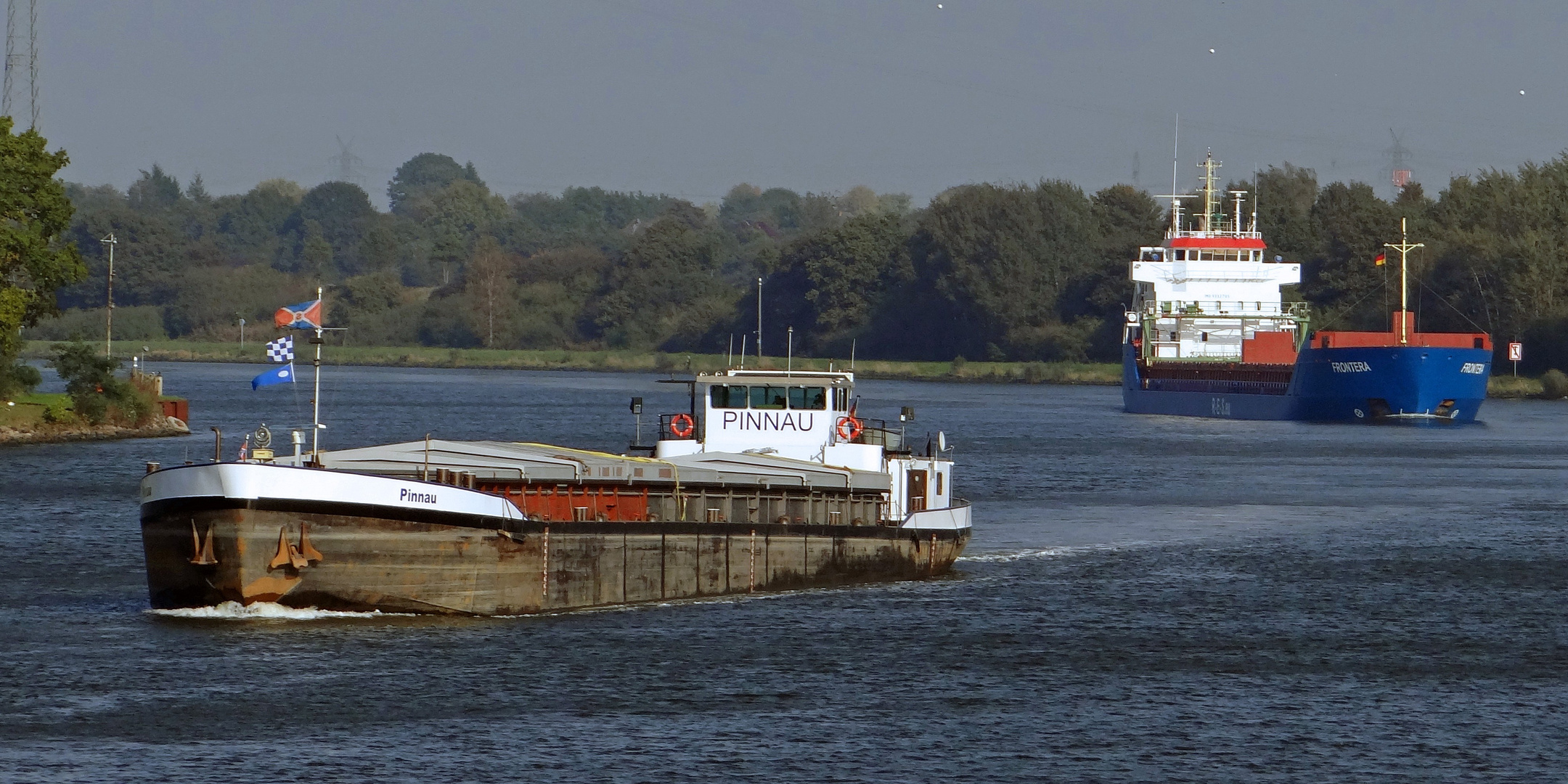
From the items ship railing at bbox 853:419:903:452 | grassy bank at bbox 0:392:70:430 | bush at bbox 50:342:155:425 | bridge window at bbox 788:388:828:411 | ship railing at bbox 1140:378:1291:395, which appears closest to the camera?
bridge window at bbox 788:388:828:411

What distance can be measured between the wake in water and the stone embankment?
4780cm

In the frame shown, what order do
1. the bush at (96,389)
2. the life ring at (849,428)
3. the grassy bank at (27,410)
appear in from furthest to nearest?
the bush at (96,389) < the grassy bank at (27,410) < the life ring at (849,428)

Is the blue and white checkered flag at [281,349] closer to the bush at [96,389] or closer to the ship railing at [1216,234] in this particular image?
the bush at [96,389]

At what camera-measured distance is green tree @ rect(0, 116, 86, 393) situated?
76.3 metres

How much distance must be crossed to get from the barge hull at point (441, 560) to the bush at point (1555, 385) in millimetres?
109070

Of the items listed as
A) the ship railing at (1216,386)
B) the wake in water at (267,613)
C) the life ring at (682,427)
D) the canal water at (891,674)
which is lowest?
the canal water at (891,674)

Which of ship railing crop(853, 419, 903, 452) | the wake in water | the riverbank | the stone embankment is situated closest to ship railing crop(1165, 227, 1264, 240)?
the stone embankment

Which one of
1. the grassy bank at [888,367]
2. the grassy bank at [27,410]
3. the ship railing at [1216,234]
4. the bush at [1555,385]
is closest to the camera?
the grassy bank at [27,410]

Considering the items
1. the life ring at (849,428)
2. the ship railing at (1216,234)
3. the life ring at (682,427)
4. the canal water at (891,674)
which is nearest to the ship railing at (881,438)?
the life ring at (849,428)

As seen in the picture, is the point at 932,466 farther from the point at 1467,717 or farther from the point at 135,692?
the point at 135,692

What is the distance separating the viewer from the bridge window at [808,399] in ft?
136

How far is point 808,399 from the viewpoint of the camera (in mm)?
41469

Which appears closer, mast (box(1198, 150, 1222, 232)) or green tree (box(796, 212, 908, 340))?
mast (box(1198, 150, 1222, 232))

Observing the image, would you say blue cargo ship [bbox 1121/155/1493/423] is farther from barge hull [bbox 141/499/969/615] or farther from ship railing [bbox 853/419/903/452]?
barge hull [bbox 141/499/969/615]
